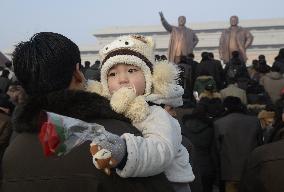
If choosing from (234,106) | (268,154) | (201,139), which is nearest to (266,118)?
(234,106)

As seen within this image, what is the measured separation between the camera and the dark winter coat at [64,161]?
1756 mm

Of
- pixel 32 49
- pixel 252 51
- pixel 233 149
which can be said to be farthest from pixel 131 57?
pixel 252 51

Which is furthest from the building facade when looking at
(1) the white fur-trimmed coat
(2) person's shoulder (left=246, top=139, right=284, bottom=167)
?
(1) the white fur-trimmed coat

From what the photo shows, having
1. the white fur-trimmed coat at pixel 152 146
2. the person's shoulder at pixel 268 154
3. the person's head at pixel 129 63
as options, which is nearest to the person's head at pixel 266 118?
the person's shoulder at pixel 268 154

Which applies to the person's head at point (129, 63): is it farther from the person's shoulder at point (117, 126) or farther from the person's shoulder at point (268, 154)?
the person's shoulder at point (268, 154)

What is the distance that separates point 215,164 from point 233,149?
0.37 m

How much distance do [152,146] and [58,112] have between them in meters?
0.33

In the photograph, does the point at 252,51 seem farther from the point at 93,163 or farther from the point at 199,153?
the point at 93,163

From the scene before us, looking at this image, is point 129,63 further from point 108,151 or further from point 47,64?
point 108,151

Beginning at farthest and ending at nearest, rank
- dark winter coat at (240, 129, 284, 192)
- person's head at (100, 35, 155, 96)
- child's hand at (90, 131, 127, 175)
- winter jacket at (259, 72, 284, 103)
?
winter jacket at (259, 72, 284, 103)
dark winter coat at (240, 129, 284, 192)
person's head at (100, 35, 155, 96)
child's hand at (90, 131, 127, 175)

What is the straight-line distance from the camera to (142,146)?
1774 millimetres

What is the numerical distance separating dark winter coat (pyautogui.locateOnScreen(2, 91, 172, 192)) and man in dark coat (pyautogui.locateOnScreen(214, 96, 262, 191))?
5.10 m

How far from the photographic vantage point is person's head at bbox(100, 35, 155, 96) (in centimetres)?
223

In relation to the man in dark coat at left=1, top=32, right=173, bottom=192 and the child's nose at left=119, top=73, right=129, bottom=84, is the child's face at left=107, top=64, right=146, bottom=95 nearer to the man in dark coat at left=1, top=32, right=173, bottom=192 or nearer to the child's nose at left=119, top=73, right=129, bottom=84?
the child's nose at left=119, top=73, right=129, bottom=84
